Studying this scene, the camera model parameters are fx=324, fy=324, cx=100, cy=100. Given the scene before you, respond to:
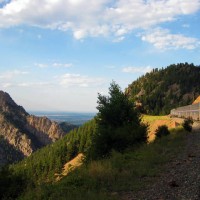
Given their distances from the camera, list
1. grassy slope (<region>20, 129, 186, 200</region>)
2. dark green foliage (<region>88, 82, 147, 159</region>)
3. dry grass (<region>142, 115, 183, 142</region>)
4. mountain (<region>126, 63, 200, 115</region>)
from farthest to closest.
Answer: mountain (<region>126, 63, 200, 115</region>) → dry grass (<region>142, 115, 183, 142</region>) → dark green foliage (<region>88, 82, 147, 159</region>) → grassy slope (<region>20, 129, 186, 200</region>)

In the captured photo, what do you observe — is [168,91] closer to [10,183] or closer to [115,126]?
[115,126]

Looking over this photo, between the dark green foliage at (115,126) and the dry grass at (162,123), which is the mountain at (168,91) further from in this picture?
the dark green foliage at (115,126)

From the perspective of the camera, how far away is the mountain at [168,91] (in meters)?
147

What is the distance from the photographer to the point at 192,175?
11.8 m

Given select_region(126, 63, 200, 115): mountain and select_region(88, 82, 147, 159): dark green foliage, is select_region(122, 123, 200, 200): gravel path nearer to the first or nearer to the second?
select_region(88, 82, 147, 159): dark green foliage

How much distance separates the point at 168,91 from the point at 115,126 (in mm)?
139018

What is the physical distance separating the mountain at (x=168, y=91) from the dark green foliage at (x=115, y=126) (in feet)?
315

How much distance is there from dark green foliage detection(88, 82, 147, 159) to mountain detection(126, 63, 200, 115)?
95.9 meters

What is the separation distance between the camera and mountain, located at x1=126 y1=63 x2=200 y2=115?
482 ft

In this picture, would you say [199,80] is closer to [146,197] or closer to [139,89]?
[139,89]

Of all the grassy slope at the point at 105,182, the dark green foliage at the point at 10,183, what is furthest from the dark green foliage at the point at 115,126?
the grassy slope at the point at 105,182

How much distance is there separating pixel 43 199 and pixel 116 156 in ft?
22.7

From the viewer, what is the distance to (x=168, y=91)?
167875 mm

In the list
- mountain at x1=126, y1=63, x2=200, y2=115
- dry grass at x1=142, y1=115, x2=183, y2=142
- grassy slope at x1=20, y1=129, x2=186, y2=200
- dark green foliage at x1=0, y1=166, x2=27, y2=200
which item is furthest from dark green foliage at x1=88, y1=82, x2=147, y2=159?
mountain at x1=126, y1=63, x2=200, y2=115
